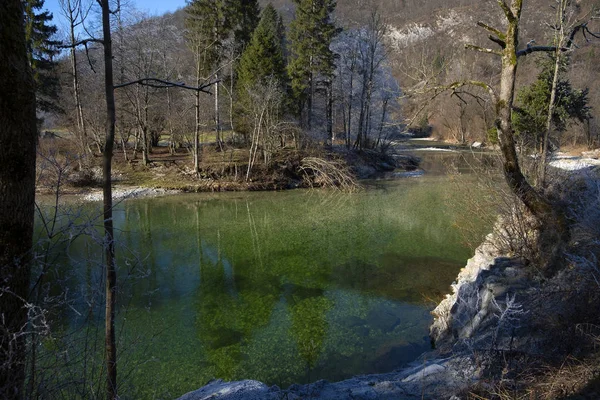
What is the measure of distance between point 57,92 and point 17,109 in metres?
29.6

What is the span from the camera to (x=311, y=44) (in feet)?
89.9

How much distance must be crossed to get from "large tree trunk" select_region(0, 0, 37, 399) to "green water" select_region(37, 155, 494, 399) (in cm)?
44

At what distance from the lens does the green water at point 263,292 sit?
19.4 feet

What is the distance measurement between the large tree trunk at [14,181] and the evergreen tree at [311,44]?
25477mm

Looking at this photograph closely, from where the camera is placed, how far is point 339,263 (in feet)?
34.8

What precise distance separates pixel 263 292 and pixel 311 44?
909 inches

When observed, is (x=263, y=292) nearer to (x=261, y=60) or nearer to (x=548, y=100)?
(x=261, y=60)

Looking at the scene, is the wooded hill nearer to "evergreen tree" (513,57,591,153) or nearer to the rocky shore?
"evergreen tree" (513,57,591,153)

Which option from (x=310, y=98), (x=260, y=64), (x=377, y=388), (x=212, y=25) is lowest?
(x=377, y=388)

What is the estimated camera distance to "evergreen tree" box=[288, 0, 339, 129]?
27.2m

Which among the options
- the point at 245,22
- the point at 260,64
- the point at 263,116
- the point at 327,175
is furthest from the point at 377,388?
the point at 245,22

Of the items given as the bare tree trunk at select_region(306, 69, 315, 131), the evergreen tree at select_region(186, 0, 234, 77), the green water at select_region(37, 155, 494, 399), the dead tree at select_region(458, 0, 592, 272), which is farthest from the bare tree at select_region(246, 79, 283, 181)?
the dead tree at select_region(458, 0, 592, 272)

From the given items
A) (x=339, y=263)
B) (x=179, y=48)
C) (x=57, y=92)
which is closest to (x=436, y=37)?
(x=179, y=48)

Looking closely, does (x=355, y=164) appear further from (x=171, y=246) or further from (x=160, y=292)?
(x=160, y=292)
